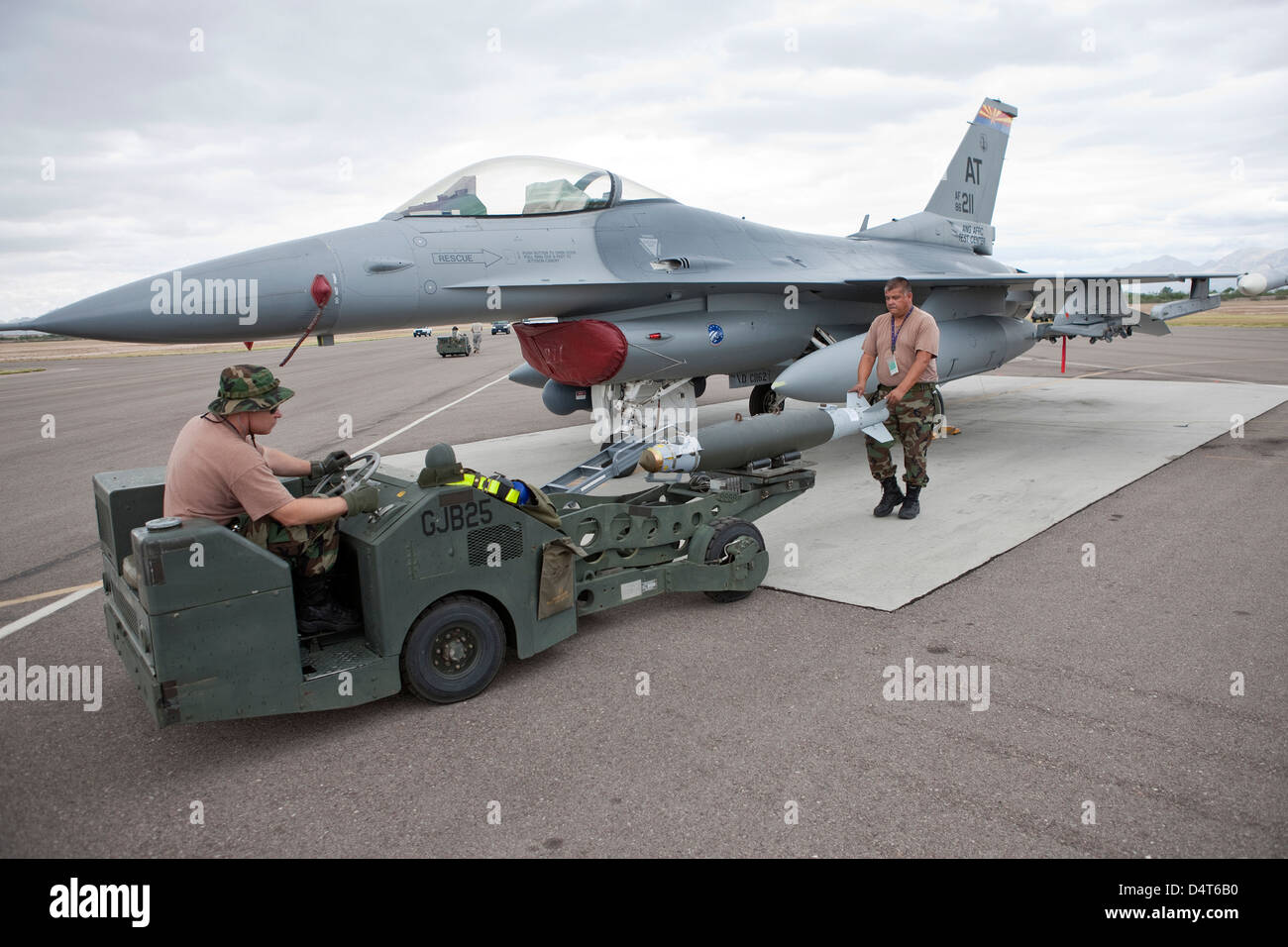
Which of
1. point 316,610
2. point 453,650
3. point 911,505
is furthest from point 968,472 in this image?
point 316,610

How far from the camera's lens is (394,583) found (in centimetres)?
360

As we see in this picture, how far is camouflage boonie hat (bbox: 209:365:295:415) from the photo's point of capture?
348cm

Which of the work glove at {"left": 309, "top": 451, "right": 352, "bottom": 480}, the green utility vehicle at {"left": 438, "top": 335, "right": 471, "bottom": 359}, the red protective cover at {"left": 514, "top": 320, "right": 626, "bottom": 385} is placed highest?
the green utility vehicle at {"left": 438, "top": 335, "right": 471, "bottom": 359}

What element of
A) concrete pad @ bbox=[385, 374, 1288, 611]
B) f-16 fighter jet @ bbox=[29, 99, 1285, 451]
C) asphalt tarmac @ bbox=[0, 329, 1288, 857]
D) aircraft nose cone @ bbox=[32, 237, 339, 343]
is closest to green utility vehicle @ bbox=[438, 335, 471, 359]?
concrete pad @ bbox=[385, 374, 1288, 611]

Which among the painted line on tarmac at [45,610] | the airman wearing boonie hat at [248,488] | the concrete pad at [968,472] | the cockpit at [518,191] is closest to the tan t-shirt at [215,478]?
the airman wearing boonie hat at [248,488]

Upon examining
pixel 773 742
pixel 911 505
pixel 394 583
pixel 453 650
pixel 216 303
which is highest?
pixel 216 303

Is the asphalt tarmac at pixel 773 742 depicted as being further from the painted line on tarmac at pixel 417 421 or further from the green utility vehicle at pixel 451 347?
the green utility vehicle at pixel 451 347

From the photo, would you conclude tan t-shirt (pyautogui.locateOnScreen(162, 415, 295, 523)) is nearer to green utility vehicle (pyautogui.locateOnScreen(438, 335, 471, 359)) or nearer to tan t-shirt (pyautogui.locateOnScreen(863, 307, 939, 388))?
tan t-shirt (pyautogui.locateOnScreen(863, 307, 939, 388))

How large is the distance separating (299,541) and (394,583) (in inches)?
18.1

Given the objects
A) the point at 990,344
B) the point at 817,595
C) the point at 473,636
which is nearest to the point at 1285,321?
the point at 990,344

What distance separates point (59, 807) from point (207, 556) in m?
1.10

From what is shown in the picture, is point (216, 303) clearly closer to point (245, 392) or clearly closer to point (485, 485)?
point (245, 392)
